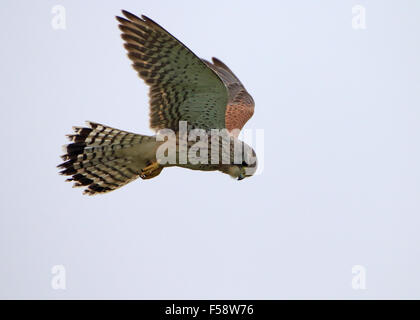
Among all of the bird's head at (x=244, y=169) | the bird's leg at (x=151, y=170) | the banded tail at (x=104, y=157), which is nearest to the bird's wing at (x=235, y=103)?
the bird's head at (x=244, y=169)

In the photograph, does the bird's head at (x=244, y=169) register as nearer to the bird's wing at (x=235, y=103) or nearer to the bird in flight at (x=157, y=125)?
the bird in flight at (x=157, y=125)

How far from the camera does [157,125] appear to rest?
735 centimetres

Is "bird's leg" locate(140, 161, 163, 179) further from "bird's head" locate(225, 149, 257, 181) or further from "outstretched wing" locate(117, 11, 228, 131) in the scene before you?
"bird's head" locate(225, 149, 257, 181)

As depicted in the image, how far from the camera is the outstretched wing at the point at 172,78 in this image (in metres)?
6.65

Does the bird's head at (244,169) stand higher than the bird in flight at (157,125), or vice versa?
the bird in flight at (157,125)

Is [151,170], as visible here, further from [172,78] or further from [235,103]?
[235,103]

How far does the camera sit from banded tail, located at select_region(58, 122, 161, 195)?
7.36 metres

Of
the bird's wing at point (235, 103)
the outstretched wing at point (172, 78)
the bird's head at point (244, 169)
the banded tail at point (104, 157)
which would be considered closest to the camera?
the outstretched wing at point (172, 78)

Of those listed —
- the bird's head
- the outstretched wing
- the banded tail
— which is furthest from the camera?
the bird's head

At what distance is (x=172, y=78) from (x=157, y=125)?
67 centimetres

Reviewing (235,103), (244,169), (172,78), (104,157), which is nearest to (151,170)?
(104,157)

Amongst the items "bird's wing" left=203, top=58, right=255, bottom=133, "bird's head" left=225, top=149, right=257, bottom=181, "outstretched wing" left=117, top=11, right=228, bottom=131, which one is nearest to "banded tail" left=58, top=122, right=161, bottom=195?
"outstretched wing" left=117, top=11, right=228, bottom=131
